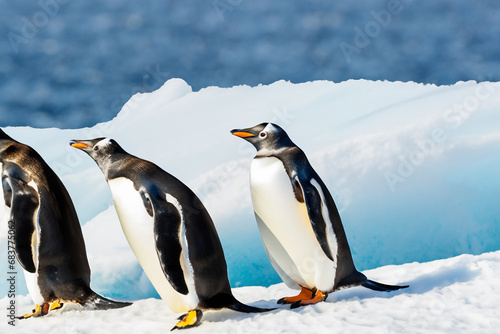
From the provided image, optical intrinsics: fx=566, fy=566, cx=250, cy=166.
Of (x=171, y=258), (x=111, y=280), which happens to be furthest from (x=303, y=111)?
(x=171, y=258)

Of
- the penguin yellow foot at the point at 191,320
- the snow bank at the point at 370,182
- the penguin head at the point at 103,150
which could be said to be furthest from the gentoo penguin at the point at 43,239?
the snow bank at the point at 370,182

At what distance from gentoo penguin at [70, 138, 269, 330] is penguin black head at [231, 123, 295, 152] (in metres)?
0.51

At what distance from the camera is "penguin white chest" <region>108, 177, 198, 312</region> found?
7.91 ft

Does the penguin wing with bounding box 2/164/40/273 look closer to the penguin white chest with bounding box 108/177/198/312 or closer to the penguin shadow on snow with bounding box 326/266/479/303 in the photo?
the penguin white chest with bounding box 108/177/198/312

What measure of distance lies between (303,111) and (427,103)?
1.71 meters

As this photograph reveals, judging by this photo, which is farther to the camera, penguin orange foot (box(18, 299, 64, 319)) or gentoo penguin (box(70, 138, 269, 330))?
penguin orange foot (box(18, 299, 64, 319))

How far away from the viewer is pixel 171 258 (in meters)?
2.33

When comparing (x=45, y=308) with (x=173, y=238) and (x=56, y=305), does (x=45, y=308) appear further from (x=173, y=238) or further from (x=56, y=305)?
(x=173, y=238)

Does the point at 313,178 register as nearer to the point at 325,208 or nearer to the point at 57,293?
the point at 325,208

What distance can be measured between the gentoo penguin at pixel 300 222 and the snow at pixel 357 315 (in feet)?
0.39

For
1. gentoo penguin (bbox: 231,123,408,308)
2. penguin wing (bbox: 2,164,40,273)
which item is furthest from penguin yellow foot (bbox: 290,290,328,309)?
penguin wing (bbox: 2,164,40,273)

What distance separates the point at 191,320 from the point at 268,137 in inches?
38.5

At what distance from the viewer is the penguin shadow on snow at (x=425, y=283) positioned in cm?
278

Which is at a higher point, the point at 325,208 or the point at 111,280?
the point at 325,208
